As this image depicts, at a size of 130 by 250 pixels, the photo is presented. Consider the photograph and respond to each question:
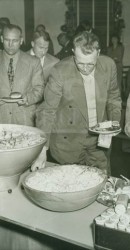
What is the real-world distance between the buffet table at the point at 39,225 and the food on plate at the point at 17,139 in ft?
0.78

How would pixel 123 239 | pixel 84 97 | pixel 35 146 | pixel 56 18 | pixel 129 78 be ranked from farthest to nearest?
pixel 56 18, pixel 129 78, pixel 84 97, pixel 35 146, pixel 123 239

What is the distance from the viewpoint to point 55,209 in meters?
1.59

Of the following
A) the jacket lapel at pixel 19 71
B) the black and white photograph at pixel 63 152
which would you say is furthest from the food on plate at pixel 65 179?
the jacket lapel at pixel 19 71

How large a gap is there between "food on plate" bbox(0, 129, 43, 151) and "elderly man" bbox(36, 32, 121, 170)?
21 cm

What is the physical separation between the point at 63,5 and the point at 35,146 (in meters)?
8.42

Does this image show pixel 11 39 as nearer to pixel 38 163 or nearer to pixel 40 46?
pixel 40 46

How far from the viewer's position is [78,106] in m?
2.47

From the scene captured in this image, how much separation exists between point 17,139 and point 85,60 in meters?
0.61

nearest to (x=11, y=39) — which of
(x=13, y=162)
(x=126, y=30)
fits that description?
(x=13, y=162)

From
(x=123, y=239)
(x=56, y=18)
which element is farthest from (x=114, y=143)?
(x=56, y=18)

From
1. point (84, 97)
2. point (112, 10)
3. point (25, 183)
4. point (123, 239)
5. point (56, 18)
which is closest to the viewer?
point (123, 239)

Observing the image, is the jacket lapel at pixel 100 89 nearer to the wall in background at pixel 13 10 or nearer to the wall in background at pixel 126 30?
the wall in background at pixel 13 10

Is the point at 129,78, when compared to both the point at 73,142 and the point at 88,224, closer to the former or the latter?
the point at 73,142

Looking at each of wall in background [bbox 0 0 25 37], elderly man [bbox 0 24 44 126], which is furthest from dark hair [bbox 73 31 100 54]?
wall in background [bbox 0 0 25 37]
